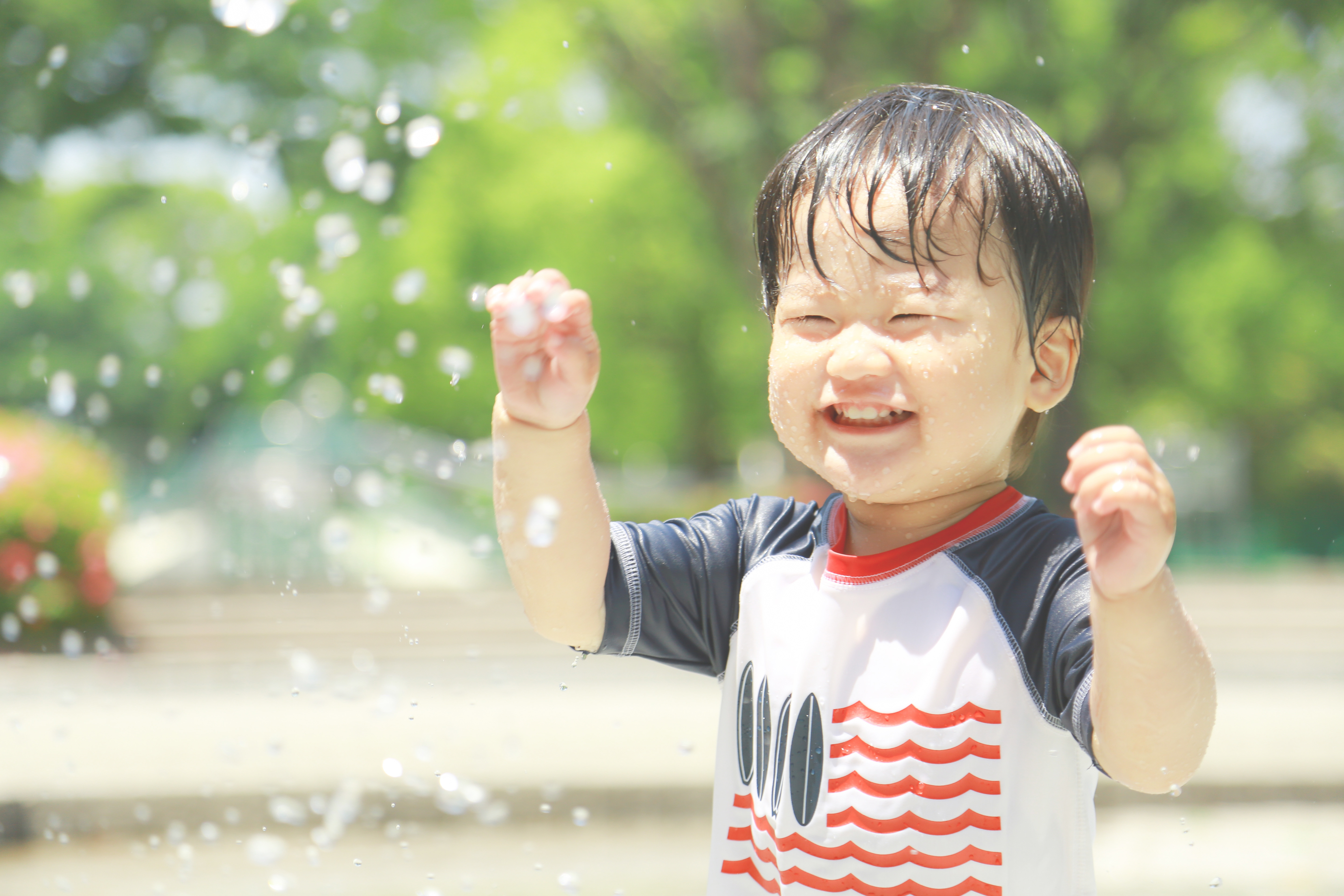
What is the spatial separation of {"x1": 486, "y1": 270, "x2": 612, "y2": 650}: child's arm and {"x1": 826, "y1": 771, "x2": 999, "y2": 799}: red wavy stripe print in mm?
393

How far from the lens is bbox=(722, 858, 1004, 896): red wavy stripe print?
1243 millimetres

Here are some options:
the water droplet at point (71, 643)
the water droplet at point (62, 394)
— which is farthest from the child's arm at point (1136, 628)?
the water droplet at point (62, 394)

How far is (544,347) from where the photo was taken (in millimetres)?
1308

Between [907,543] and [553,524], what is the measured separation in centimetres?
42

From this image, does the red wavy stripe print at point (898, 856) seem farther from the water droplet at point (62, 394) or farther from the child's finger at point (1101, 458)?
the water droplet at point (62, 394)

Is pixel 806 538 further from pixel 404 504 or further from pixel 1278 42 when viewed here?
pixel 404 504

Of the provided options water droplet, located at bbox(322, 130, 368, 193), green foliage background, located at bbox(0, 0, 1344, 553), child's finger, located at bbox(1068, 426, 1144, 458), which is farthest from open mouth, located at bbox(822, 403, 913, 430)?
green foliage background, located at bbox(0, 0, 1344, 553)

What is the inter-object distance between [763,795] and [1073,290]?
27.1 inches

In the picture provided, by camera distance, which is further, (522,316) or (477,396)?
(477,396)

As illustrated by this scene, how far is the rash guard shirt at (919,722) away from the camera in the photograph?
4.09 feet

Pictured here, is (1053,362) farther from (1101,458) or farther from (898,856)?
(898,856)

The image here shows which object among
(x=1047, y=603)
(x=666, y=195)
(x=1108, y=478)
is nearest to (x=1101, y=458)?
(x=1108, y=478)

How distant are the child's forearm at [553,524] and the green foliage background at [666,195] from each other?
117 inches

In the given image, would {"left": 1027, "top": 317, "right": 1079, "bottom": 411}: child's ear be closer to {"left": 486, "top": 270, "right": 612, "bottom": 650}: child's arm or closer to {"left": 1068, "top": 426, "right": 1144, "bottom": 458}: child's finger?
{"left": 1068, "top": 426, "right": 1144, "bottom": 458}: child's finger
